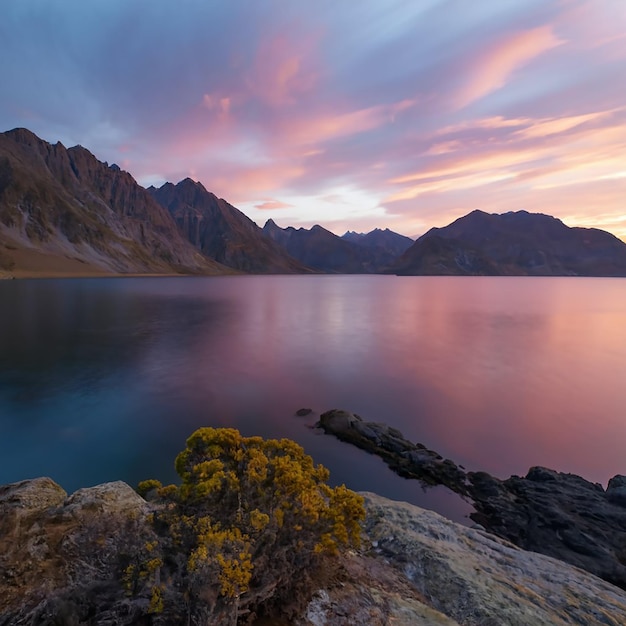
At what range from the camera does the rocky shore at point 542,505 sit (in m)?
13.1

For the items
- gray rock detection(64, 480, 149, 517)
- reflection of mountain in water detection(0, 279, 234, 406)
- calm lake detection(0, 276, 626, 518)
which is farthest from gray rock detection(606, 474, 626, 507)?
reflection of mountain in water detection(0, 279, 234, 406)

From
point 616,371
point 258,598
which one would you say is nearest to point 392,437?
point 258,598

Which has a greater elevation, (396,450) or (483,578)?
(483,578)

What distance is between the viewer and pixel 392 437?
21.2m

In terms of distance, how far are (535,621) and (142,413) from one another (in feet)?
74.6

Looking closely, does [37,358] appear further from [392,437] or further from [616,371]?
[616,371]

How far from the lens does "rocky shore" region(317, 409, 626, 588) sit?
13.1 meters

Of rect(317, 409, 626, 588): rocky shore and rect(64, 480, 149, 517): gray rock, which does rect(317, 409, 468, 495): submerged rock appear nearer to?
rect(317, 409, 626, 588): rocky shore

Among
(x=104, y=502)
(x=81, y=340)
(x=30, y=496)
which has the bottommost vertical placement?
(x=81, y=340)

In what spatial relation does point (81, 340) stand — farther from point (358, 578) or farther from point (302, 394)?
point (358, 578)

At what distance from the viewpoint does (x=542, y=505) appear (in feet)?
51.0

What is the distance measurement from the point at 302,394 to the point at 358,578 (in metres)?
21.8

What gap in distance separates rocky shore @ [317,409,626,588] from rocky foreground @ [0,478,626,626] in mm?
4298

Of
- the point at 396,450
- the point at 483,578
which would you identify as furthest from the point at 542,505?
the point at 483,578
